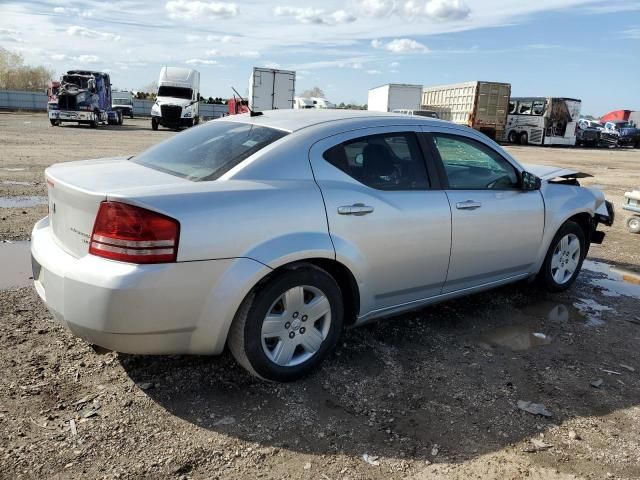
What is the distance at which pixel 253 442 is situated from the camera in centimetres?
287

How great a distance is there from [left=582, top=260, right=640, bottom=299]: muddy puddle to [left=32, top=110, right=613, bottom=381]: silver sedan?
1.76 metres

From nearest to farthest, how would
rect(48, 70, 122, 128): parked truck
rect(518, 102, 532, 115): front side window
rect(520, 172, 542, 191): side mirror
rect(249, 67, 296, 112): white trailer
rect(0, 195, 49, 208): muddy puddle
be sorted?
1. rect(520, 172, 542, 191): side mirror
2. rect(0, 195, 49, 208): muddy puddle
3. rect(48, 70, 122, 128): parked truck
4. rect(249, 67, 296, 112): white trailer
5. rect(518, 102, 532, 115): front side window

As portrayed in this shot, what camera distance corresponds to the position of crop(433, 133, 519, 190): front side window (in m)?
4.25

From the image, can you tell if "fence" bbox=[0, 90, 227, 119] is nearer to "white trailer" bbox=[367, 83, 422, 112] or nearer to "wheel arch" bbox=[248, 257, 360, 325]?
"white trailer" bbox=[367, 83, 422, 112]

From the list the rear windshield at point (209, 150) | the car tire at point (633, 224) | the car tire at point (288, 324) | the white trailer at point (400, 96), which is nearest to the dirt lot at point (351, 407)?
the car tire at point (288, 324)

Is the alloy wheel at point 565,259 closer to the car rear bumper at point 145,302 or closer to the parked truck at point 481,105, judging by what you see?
the car rear bumper at point 145,302

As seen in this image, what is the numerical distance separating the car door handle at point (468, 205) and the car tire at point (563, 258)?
1.33 meters

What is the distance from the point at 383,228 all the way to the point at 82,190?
182 centimetres

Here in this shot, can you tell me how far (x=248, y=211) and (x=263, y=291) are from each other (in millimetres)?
470

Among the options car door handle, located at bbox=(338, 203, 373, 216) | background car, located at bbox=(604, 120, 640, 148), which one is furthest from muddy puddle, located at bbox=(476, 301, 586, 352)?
background car, located at bbox=(604, 120, 640, 148)

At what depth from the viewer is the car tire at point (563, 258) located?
17.2 feet

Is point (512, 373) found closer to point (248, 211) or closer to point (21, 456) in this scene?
point (248, 211)

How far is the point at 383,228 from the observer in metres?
3.64

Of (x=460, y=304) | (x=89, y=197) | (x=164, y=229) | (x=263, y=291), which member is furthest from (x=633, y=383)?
(x=89, y=197)
